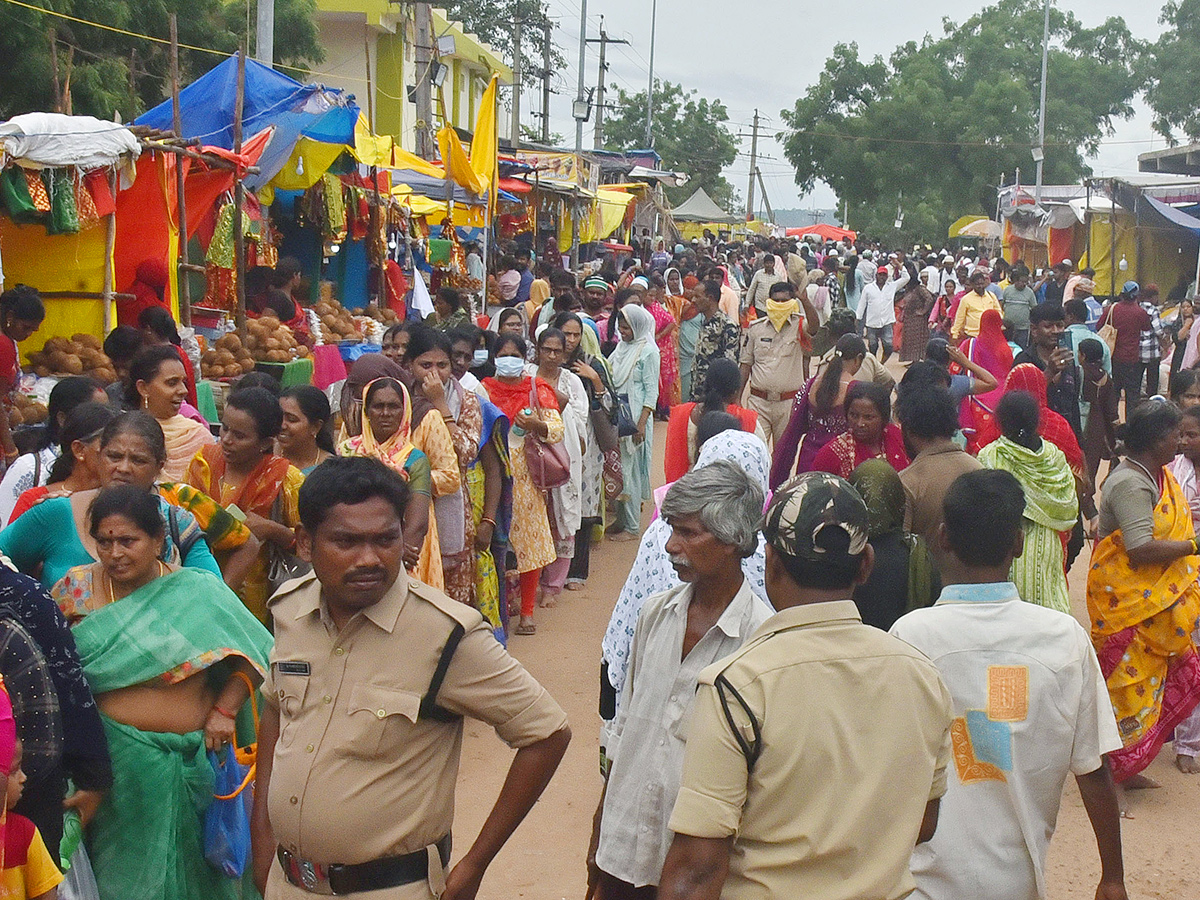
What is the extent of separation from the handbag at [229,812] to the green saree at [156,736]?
0.14 feet

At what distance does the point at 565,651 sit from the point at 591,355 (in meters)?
2.46

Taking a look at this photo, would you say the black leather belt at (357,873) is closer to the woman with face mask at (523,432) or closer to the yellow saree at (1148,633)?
the yellow saree at (1148,633)

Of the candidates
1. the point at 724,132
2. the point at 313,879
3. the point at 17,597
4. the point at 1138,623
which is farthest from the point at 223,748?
the point at 724,132

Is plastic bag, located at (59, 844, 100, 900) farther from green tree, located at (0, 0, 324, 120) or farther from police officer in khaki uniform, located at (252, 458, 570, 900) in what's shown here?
green tree, located at (0, 0, 324, 120)

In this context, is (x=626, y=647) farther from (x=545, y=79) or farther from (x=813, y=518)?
(x=545, y=79)

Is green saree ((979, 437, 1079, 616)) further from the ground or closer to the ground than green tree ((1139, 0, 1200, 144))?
closer to the ground

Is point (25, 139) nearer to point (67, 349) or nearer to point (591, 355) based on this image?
point (67, 349)

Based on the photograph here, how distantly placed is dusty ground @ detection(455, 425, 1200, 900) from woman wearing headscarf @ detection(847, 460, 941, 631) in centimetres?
149

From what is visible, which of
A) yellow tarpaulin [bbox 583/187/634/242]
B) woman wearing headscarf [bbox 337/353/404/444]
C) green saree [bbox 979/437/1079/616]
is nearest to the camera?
green saree [bbox 979/437/1079/616]

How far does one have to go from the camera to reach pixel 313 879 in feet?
8.73

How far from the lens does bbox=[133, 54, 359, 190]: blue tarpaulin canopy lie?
10.7 meters

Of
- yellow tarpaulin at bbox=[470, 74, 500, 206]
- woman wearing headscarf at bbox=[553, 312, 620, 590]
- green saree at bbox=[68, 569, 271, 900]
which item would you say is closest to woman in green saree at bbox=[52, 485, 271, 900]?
green saree at bbox=[68, 569, 271, 900]

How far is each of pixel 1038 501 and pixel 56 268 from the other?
22.7ft

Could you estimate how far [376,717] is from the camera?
2598 mm
